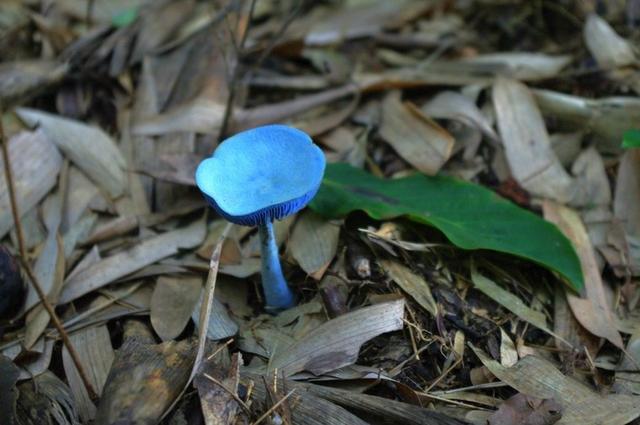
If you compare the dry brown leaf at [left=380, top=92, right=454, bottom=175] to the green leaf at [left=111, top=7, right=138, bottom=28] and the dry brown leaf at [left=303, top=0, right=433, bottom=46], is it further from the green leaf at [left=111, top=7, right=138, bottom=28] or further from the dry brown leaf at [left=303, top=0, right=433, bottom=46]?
the green leaf at [left=111, top=7, right=138, bottom=28]

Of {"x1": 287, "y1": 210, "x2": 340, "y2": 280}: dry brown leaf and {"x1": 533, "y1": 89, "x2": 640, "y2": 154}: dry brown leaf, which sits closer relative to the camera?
{"x1": 287, "y1": 210, "x2": 340, "y2": 280}: dry brown leaf

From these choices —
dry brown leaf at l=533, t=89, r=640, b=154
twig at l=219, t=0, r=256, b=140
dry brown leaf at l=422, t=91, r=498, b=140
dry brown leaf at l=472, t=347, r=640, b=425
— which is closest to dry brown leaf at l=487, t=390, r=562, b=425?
dry brown leaf at l=472, t=347, r=640, b=425

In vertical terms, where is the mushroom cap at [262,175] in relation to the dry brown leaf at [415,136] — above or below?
above

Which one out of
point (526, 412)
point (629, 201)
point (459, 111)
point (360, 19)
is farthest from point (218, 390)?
point (360, 19)

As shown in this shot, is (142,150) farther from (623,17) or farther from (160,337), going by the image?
(623,17)

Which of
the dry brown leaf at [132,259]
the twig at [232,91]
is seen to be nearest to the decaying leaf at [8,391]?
the dry brown leaf at [132,259]

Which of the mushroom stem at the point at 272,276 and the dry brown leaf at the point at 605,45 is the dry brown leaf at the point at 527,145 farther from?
the mushroom stem at the point at 272,276
